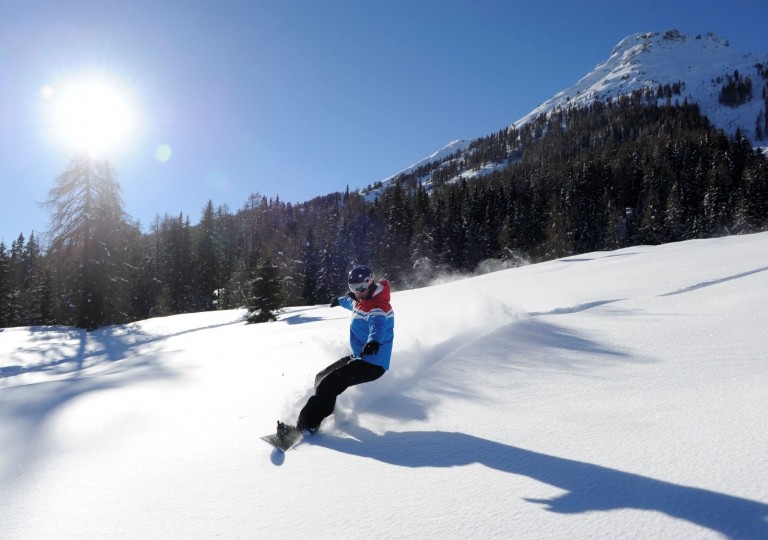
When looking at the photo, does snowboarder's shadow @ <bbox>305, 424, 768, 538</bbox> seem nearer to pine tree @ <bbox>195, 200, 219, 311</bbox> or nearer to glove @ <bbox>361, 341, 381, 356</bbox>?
glove @ <bbox>361, 341, 381, 356</bbox>

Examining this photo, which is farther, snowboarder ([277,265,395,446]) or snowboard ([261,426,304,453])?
snowboarder ([277,265,395,446])

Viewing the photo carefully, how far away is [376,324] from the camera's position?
3.91 m

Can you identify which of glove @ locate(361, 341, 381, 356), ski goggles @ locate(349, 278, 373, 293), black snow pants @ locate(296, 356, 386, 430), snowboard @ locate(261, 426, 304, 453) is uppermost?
ski goggles @ locate(349, 278, 373, 293)

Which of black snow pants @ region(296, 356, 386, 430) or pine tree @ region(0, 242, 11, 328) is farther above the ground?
pine tree @ region(0, 242, 11, 328)

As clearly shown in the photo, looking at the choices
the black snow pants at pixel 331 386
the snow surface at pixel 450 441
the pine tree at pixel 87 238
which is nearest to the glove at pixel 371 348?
the black snow pants at pixel 331 386

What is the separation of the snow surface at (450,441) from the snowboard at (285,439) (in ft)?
0.25

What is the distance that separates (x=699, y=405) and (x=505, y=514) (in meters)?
1.91

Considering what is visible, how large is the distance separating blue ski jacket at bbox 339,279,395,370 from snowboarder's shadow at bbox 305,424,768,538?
770mm

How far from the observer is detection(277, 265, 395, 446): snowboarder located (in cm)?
363

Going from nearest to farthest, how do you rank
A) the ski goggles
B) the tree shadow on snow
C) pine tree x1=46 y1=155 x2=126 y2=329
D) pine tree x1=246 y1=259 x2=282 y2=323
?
the tree shadow on snow, the ski goggles, pine tree x1=246 y1=259 x2=282 y2=323, pine tree x1=46 y1=155 x2=126 y2=329

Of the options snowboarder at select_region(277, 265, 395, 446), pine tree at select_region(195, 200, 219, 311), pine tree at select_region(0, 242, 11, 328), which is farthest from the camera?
pine tree at select_region(195, 200, 219, 311)

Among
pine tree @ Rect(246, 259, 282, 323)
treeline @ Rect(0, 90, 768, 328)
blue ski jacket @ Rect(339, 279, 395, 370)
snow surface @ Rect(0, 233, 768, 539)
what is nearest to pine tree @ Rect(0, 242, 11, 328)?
treeline @ Rect(0, 90, 768, 328)

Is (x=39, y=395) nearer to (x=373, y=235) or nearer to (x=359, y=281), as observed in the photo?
(x=359, y=281)

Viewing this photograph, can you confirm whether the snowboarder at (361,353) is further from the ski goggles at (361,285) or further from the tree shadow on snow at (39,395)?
the tree shadow on snow at (39,395)
